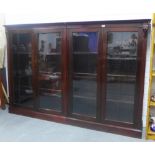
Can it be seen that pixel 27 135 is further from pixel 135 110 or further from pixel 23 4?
pixel 23 4

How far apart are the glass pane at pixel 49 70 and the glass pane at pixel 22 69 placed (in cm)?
25

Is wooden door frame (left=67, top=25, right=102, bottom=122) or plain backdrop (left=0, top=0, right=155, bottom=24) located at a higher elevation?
plain backdrop (left=0, top=0, right=155, bottom=24)

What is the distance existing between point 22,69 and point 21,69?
0.02 meters

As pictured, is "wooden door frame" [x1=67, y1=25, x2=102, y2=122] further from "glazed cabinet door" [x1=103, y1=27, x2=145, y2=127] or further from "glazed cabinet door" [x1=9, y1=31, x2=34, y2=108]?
"glazed cabinet door" [x1=9, y1=31, x2=34, y2=108]

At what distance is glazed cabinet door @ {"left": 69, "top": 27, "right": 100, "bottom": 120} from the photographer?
122 inches

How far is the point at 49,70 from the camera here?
351 centimetres

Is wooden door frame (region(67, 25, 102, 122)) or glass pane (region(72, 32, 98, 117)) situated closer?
wooden door frame (region(67, 25, 102, 122))

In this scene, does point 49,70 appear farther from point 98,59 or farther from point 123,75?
point 123,75

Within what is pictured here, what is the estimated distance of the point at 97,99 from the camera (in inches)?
124

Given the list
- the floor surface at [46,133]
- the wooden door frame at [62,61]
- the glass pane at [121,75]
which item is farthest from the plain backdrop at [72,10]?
the floor surface at [46,133]

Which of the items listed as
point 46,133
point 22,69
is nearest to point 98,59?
point 46,133

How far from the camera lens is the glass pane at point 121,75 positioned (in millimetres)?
2891

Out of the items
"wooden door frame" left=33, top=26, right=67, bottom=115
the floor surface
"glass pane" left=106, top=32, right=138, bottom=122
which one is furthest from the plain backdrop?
the floor surface

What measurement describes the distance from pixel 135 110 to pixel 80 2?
2.00 m
